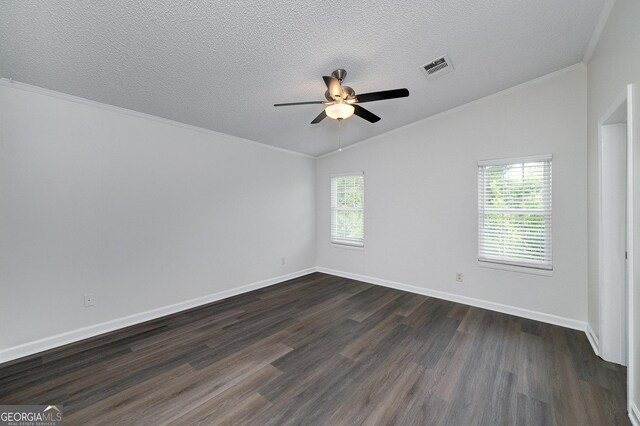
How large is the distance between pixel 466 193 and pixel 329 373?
3021 millimetres

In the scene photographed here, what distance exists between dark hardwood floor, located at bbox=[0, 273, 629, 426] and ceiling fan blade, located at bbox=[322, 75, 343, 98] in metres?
2.46

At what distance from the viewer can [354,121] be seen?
3.86 m

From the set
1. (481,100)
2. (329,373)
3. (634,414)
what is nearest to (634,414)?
(634,414)

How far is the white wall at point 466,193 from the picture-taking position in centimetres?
289

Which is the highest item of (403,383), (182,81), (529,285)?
(182,81)

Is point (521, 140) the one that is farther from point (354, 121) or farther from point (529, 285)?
point (354, 121)

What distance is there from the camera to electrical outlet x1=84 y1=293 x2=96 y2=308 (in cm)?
266

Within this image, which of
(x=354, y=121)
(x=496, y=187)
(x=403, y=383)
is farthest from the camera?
(x=354, y=121)

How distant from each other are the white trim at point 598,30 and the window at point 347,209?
10.2ft

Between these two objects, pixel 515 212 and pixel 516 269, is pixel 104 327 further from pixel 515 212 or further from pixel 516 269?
pixel 515 212

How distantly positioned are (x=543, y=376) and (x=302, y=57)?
3441 mm

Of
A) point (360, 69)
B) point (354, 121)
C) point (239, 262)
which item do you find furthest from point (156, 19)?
point (239, 262)

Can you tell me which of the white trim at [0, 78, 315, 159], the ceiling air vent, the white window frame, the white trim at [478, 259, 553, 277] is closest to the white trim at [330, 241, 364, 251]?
the white window frame

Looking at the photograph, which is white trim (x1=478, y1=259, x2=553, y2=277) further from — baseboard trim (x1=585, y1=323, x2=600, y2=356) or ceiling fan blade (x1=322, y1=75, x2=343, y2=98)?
ceiling fan blade (x1=322, y1=75, x2=343, y2=98)
